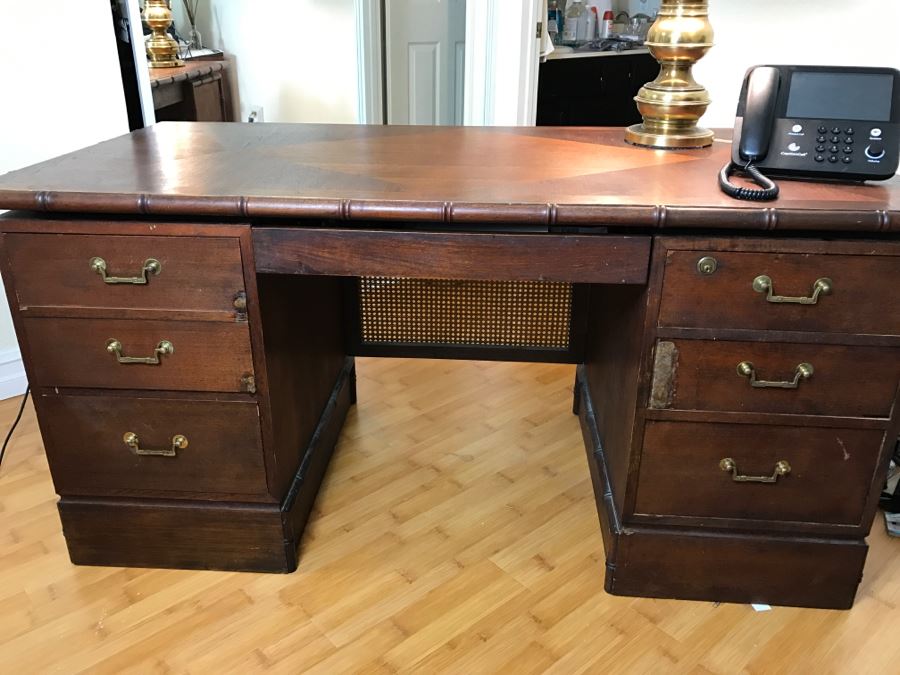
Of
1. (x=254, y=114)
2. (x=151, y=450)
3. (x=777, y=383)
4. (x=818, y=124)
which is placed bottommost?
(x=151, y=450)

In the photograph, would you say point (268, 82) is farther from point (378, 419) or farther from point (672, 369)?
point (672, 369)

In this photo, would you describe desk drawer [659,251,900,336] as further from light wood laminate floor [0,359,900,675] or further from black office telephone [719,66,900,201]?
light wood laminate floor [0,359,900,675]

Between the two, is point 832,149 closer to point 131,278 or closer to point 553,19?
point 131,278

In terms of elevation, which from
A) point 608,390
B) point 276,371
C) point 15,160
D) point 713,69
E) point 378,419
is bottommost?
point 378,419

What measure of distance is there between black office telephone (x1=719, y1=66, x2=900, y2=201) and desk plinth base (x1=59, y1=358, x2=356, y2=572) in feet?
3.24

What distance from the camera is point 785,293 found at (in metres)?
1.09

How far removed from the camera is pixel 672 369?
3.81ft

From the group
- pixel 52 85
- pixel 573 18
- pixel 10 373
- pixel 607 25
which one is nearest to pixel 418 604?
pixel 10 373

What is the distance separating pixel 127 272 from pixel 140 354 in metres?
0.15

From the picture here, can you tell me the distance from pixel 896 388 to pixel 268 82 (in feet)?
8.57

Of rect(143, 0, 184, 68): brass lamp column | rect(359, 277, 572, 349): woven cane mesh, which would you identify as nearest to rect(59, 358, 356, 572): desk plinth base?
rect(359, 277, 572, 349): woven cane mesh

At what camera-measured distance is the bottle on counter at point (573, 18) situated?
3840 mm

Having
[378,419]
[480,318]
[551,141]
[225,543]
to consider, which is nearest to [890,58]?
[551,141]

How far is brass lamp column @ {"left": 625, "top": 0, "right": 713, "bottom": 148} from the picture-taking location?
1.35 metres
